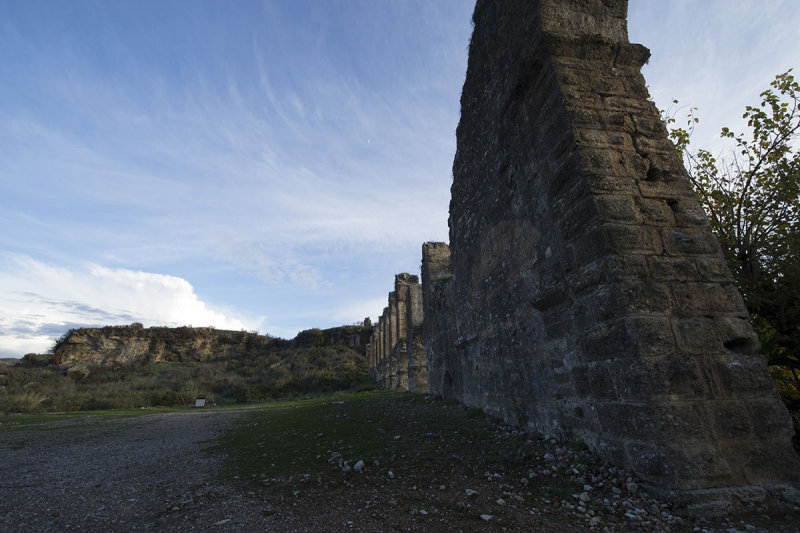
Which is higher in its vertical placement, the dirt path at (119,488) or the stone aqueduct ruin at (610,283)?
the stone aqueduct ruin at (610,283)

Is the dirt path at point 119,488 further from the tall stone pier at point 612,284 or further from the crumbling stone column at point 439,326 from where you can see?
the crumbling stone column at point 439,326

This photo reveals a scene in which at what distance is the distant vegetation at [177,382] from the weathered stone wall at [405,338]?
14.1 feet

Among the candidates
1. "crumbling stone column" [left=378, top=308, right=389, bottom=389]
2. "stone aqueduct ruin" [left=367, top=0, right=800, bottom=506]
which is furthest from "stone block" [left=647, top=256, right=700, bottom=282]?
"crumbling stone column" [left=378, top=308, right=389, bottom=389]

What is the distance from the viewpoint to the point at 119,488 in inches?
170

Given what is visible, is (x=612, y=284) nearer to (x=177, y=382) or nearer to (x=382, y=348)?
(x=382, y=348)

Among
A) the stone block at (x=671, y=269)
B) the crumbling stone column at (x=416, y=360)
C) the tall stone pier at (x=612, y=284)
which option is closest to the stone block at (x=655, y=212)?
the tall stone pier at (x=612, y=284)

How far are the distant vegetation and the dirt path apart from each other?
14423 millimetres

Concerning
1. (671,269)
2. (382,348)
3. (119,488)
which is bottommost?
(119,488)

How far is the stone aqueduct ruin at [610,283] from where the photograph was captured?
121 inches

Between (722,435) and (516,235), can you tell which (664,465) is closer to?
(722,435)

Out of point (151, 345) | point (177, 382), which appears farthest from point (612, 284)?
point (151, 345)

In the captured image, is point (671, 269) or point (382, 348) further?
point (382, 348)

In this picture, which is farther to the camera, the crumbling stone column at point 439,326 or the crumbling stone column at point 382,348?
the crumbling stone column at point 382,348

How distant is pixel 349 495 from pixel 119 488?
2.85 m
